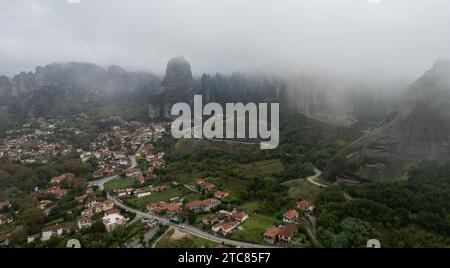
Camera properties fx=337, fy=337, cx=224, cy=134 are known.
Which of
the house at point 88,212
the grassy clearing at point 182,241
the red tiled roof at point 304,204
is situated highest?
the red tiled roof at point 304,204

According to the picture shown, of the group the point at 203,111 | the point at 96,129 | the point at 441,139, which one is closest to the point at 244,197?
the point at 441,139

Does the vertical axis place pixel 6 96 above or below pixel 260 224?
above

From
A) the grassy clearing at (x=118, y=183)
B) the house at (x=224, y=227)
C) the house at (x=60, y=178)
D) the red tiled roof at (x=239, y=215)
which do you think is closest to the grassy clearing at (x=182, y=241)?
the house at (x=224, y=227)

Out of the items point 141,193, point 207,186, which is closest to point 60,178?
point 141,193

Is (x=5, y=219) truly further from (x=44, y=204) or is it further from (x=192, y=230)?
(x=192, y=230)

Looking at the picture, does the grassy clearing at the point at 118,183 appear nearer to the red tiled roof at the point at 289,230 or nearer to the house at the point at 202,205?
the house at the point at 202,205

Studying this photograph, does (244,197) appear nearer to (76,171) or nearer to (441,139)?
(441,139)
